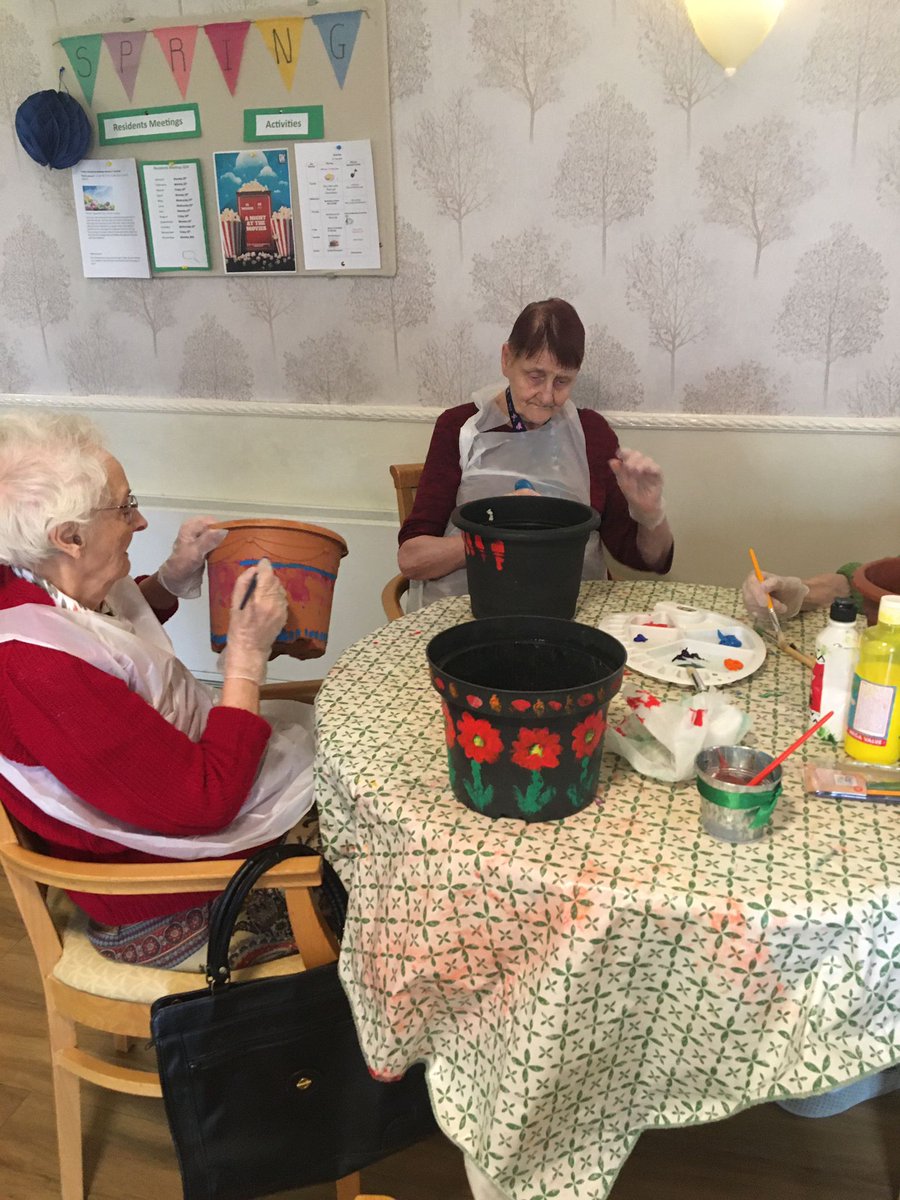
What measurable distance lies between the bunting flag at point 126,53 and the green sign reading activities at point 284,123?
0.36 metres

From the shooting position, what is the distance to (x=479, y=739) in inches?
40.0

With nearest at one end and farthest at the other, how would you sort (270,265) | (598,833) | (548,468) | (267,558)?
(598,833) < (267,558) < (548,468) < (270,265)

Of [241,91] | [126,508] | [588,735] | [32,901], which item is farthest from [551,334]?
[32,901]

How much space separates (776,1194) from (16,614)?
1481 mm

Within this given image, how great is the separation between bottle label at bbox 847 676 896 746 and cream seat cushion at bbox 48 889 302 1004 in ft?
2.72

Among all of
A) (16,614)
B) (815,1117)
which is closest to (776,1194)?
(815,1117)

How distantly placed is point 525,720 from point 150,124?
7.98 ft

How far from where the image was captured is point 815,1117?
1.66 m

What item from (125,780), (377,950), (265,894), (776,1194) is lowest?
(776,1194)

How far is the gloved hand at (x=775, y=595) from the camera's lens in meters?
1.55

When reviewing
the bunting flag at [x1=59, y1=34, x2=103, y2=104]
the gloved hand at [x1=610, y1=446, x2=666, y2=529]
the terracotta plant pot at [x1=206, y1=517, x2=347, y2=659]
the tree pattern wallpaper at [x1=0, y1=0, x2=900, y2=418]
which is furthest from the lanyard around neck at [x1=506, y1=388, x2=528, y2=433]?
the bunting flag at [x1=59, y1=34, x2=103, y2=104]

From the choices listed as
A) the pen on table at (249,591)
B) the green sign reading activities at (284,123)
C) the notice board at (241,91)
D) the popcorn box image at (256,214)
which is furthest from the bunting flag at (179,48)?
the pen on table at (249,591)

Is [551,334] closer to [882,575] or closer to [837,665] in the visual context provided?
[882,575]

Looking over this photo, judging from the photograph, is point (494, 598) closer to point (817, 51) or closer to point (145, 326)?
point (817, 51)
